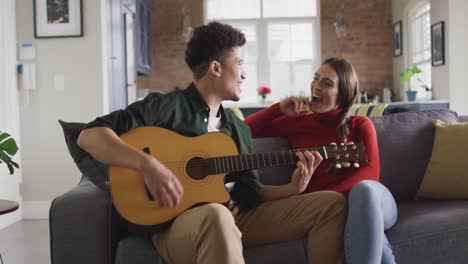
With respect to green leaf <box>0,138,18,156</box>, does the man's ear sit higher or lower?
higher

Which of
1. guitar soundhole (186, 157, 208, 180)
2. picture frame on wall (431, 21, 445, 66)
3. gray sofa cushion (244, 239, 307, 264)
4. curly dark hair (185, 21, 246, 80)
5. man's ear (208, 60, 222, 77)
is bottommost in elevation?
gray sofa cushion (244, 239, 307, 264)

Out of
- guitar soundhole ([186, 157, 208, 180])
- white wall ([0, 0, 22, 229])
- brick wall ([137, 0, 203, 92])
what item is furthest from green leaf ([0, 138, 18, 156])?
brick wall ([137, 0, 203, 92])

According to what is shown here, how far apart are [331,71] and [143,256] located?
1.08 m

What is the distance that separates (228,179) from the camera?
6.60 ft

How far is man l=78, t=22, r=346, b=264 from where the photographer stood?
5.29ft

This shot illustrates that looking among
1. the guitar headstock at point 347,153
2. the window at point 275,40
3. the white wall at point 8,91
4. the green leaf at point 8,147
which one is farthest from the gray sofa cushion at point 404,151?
the window at point 275,40

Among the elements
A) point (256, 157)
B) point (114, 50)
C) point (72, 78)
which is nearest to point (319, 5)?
point (114, 50)

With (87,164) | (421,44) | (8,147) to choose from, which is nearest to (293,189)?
(87,164)

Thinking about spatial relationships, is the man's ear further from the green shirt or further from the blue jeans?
the blue jeans

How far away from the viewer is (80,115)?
16.1ft

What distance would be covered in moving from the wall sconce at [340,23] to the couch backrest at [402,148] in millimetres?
6070

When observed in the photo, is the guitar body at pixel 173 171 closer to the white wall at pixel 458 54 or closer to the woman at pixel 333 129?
the woman at pixel 333 129

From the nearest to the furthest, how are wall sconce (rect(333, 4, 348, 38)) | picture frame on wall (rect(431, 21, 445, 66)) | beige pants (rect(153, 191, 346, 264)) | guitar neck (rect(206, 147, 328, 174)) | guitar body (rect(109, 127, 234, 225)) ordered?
1. beige pants (rect(153, 191, 346, 264))
2. guitar body (rect(109, 127, 234, 225))
3. guitar neck (rect(206, 147, 328, 174))
4. picture frame on wall (rect(431, 21, 445, 66))
5. wall sconce (rect(333, 4, 348, 38))

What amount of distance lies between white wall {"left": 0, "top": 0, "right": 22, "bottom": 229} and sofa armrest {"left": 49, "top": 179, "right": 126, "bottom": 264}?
2.76m
